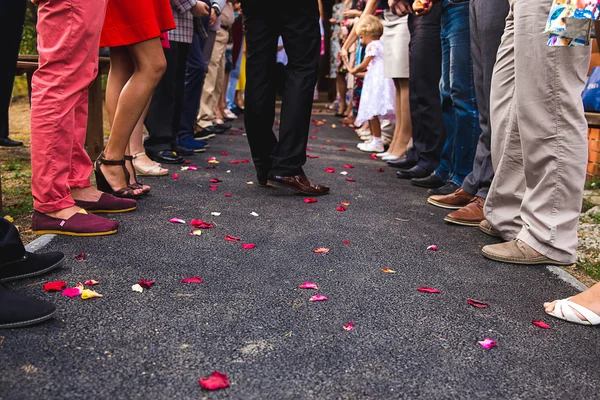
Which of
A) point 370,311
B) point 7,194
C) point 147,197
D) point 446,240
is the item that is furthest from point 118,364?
point 7,194

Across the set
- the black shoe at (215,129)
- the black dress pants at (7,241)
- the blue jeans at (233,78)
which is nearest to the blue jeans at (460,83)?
the black dress pants at (7,241)

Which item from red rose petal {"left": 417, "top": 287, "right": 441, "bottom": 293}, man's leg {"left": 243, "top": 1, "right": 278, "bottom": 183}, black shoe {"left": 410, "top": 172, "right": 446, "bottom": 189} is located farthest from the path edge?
black shoe {"left": 410, "top": 172, "right": 446, "bottom": 189}

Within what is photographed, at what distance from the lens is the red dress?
3232 millimetres

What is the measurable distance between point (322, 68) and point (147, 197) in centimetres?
1567

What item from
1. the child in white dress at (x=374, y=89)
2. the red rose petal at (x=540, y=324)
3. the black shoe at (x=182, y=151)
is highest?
the child in white dress at (x=374, y=89)

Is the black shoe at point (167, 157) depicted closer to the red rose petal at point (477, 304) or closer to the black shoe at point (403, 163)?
the black shoe at point (403, 163)

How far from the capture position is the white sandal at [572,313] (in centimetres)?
196

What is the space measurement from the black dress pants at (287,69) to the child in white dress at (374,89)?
2.62 metres

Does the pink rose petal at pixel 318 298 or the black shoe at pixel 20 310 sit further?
the pink rose petal at pixel 318 298

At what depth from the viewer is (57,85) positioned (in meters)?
2.59

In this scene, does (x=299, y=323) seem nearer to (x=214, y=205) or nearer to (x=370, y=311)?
(x=370, y=311)

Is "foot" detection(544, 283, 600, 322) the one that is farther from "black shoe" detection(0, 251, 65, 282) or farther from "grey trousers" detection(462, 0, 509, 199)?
"black shoe" detection(0, 251, 65, 282)

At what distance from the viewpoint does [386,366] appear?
1.60 m

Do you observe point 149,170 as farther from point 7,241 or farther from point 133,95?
point 7,241
